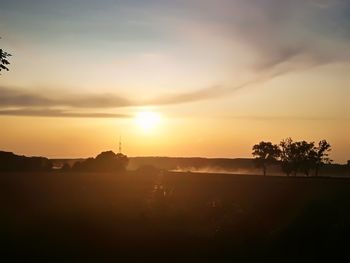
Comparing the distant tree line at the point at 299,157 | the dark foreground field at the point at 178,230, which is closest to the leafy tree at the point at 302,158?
the distant tree line at the point at 299,157

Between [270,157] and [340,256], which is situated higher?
[270,157]

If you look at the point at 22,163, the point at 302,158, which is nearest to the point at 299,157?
the point at 302,158

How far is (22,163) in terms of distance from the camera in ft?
302

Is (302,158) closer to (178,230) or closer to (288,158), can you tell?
(288,158)

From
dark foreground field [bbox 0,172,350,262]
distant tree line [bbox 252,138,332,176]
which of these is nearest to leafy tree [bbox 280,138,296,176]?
distant tree line [bbox 252,138,332,176]

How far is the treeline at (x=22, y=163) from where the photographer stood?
88125 mm

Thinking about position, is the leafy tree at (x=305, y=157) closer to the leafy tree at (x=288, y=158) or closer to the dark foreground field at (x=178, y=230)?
the leafy tree at (x=288, y=158)

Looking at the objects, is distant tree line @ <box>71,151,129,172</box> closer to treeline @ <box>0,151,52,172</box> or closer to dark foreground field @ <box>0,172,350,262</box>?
treeline @ <box>0,151,52,172</box>

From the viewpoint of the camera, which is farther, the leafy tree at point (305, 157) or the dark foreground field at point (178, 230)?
the leafy tree at point (305, 157)

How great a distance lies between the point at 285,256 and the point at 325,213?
11.5 feet

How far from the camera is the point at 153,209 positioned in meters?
33.3

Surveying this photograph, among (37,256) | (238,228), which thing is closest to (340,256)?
(238,228)

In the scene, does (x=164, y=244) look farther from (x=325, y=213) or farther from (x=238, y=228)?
(x=325, y=213)

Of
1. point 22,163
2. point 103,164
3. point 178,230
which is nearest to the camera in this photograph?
point 178,230
